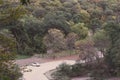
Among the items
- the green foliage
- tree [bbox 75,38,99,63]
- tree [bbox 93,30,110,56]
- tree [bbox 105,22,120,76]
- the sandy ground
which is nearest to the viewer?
tree [bbox 105,22,120,76]

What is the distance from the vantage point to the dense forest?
71.0 feet

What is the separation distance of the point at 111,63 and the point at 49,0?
15.7 meters

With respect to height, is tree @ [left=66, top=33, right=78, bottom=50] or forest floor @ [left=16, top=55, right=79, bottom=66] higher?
tree @ [left=66, top=33, right=78, bottom=50]

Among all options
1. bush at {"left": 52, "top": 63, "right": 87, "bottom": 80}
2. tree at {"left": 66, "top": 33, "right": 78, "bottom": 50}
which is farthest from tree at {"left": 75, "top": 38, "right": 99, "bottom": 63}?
tree at {"left": 66, "top": 33, "right": 78, "bottom": 50}

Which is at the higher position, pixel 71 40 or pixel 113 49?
pixel 71 40

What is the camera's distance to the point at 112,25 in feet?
72.3

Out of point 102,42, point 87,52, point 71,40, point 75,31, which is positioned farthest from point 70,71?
point 75,31

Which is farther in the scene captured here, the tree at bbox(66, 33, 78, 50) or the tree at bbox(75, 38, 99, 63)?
the tree at bbox(66, 33, 78, 50)

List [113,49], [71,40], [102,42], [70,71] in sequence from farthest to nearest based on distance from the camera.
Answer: [71,40] < [102,42] < [70,71] < [113,49]

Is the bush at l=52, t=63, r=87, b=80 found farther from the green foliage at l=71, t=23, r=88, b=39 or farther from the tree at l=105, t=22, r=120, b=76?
the green foliage at l=71, t=23, r=88, b=39

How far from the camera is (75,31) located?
94.5 feet

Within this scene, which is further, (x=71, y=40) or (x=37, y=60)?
(x=71, y=40)

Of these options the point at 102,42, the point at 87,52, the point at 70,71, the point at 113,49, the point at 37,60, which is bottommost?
the point at 70,71

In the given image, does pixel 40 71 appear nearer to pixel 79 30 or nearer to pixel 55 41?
pixel 55 41
